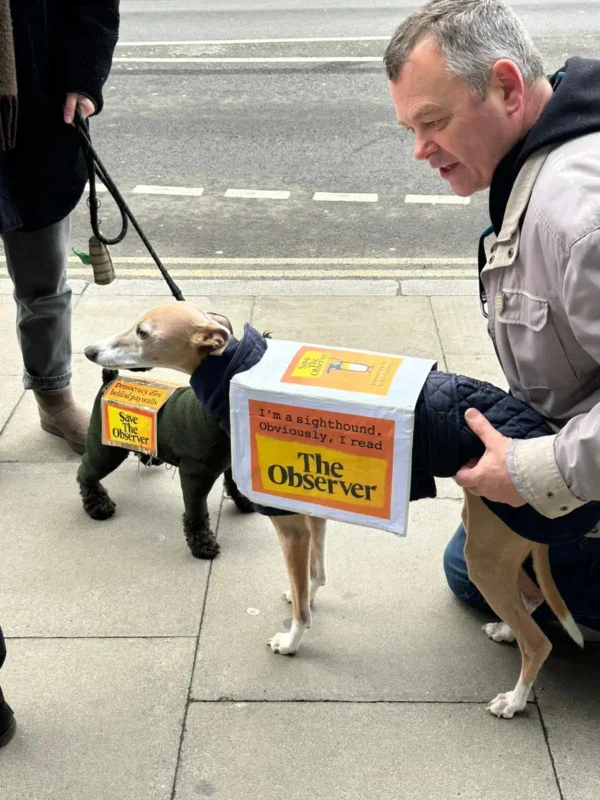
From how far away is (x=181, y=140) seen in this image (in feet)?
29.2

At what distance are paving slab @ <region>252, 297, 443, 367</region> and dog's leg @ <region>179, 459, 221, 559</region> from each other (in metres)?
1.88

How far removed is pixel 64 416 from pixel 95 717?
183 centimetres

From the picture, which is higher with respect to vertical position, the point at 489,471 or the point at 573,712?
the point at 489,471

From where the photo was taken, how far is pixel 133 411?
346 cm

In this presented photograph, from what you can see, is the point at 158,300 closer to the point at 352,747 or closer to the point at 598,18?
the point at 352,747

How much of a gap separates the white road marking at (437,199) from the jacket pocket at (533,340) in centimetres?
512

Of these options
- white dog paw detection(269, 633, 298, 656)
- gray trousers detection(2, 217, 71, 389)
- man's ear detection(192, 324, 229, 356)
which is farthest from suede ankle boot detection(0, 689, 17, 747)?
gray trousers detection(2, 217, 71, 389)

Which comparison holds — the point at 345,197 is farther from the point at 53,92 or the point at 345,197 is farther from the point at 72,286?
the point at 53,92

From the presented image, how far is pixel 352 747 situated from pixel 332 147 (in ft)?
22.8

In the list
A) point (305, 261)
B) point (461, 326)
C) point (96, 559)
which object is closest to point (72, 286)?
point (305, 261)

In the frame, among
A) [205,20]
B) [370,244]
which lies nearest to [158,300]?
[370,244]

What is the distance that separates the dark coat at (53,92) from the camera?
142 inches

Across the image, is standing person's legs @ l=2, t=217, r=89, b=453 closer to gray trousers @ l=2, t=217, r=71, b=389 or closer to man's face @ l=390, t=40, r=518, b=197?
gray trousers @ l=2, t=217, r=71, b=389

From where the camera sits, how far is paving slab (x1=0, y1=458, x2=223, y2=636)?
3268mm
